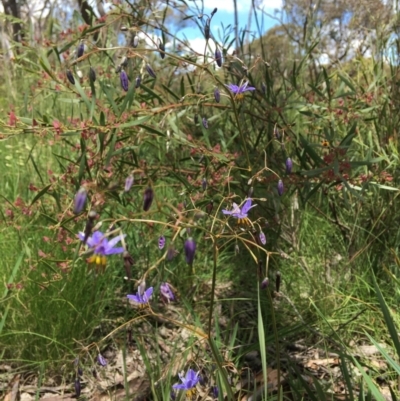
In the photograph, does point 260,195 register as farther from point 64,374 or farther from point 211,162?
point 64,374

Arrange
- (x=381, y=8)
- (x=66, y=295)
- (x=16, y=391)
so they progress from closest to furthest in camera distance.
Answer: (x=16, y=391)
(x=66, y=295)
(x=381, y=8)

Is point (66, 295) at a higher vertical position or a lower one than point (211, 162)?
lower

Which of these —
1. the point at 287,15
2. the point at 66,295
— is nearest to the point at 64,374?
the point at 66,295

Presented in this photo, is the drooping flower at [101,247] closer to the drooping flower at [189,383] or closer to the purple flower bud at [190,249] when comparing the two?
the purple flower bud at [190,249]

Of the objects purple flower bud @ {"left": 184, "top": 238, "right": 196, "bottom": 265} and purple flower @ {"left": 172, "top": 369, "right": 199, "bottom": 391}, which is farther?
purple flower @ {"left": 172, "top": 369, "right": 199, "bottom": 391}

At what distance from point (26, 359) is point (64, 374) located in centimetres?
14

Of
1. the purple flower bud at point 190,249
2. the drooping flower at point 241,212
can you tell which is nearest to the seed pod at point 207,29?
the drooping flower at point 241,212

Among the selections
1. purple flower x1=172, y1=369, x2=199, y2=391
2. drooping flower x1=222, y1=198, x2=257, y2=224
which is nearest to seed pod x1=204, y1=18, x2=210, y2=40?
drooping flower x1=222, y1=198, x2=257, y2=224

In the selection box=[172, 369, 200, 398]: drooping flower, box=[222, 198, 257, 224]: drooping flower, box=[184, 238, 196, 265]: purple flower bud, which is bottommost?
box=[172, 369, 200, 398]: drooping flower

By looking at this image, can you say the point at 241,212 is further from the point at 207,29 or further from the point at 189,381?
the point at 207,29

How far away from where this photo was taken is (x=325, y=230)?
2111 millimetres

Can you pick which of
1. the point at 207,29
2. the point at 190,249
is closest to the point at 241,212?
the point at 190,249

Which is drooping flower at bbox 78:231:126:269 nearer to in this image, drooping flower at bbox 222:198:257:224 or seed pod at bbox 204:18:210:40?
drooping flower at bbox 222:198:257:224

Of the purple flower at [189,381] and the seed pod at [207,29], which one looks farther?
the seed pod at [207,29]
